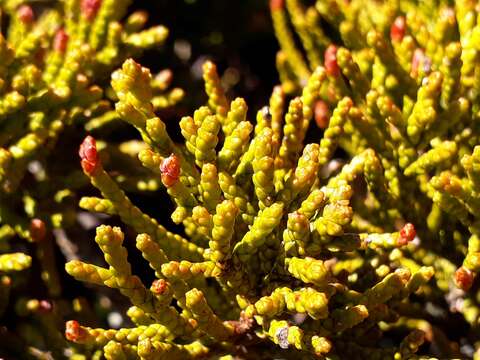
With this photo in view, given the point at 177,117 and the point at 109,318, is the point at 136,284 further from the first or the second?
the point at 177,117

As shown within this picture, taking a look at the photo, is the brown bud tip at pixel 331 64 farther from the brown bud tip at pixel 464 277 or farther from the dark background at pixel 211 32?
the dark background at pixel 211 32

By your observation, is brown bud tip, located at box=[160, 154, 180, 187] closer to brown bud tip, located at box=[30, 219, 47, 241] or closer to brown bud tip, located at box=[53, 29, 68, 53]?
brown bud tip, located at box=[30, 219, 47, 241]

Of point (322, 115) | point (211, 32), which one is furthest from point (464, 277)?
point (211, 32)

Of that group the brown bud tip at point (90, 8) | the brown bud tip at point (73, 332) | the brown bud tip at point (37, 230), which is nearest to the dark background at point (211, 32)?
the brown bud tip at point (90, 8)

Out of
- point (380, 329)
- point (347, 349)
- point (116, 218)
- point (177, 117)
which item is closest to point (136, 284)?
point (347, 349)

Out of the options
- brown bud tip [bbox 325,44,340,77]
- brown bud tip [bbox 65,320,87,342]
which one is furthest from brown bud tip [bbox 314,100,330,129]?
brown bud tip [bbox 65,320,87,342]

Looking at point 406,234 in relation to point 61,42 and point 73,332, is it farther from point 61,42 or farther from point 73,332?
point 61,42
